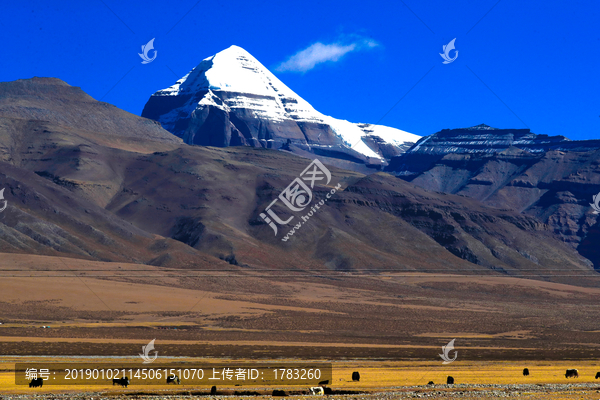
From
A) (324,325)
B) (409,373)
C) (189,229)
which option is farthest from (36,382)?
(189,229)

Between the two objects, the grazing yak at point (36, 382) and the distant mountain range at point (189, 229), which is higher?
the distant mountain range at point (189, 229)

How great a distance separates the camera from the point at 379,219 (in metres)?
198

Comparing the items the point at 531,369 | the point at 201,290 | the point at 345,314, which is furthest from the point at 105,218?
the point at 531,369

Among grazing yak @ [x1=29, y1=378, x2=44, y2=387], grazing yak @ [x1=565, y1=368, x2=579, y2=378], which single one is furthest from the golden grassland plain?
grazing yak @ [x1=565, y1=368, x2=579, y2=378]

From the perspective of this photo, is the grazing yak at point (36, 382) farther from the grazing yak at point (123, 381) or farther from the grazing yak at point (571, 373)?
the grazing yak at point (571, 373)

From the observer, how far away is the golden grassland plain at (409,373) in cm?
3447

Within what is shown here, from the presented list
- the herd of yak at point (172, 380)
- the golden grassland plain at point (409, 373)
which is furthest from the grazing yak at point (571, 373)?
the golden grassland plain at point (409, 373)

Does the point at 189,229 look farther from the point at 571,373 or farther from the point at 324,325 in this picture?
the point at 571,373

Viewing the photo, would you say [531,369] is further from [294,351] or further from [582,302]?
[582,302]

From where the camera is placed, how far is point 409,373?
4431 centimetres

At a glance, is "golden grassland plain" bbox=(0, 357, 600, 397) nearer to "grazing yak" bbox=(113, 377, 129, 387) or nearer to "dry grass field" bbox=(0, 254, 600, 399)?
"dry grass field" bbox=(0, 254, 600, 399)

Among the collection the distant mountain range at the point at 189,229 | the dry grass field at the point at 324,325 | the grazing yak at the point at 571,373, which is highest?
the distant mountain range at the point at 189,229

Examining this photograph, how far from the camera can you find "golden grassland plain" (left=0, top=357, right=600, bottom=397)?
34.5 m

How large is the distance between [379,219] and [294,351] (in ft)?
464
